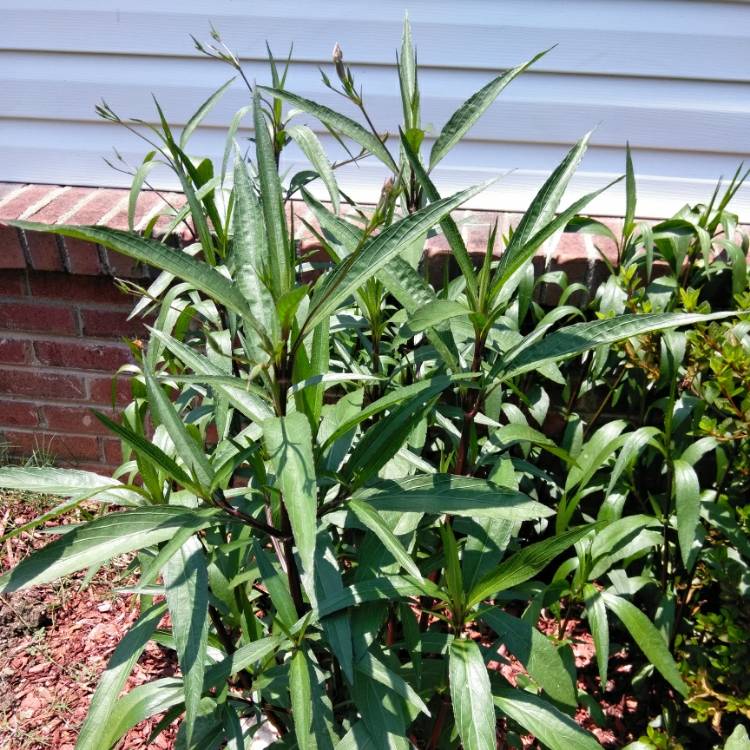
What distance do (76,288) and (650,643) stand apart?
2001 millimetres

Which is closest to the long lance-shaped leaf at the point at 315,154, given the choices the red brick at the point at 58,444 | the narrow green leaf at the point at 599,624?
the narrow green leaf at the point at 599,624

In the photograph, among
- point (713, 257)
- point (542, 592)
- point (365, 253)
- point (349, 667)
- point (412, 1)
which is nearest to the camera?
point (365, 253)

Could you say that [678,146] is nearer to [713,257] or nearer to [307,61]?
[713,257]

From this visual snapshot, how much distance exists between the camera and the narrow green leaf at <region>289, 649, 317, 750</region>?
3.41ft

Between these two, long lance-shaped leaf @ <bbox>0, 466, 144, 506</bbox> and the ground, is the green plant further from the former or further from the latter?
A: the ground

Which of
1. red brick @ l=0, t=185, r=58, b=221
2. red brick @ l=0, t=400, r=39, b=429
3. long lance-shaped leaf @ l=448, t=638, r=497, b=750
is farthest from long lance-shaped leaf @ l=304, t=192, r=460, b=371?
red brick @ l=0, t=400, r=39, b=429

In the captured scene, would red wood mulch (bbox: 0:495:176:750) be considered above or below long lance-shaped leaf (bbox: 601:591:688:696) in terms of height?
below

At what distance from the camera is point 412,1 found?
2361 mm

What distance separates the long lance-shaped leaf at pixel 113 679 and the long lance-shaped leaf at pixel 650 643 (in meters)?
0.95

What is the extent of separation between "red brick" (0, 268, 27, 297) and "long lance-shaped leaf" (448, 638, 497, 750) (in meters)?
2.04

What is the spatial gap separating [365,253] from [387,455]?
12.0 inches

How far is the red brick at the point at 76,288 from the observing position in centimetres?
247

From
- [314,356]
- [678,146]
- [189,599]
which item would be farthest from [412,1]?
[189,599]

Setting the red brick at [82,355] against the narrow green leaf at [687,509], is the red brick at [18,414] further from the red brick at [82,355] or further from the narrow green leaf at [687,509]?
the narrow green leaf at [687,509]
